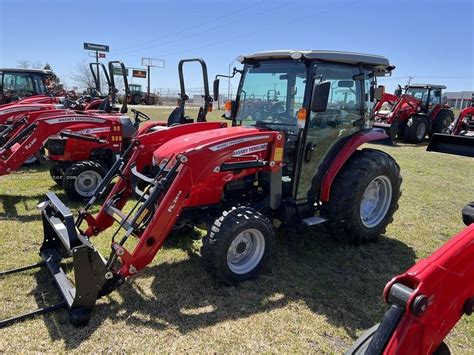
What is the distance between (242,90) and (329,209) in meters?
1.70

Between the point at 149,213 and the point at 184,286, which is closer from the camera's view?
the point at 149,213

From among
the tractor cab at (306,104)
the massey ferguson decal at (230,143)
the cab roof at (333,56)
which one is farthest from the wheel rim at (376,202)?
the massey ferguson decal at (230,143)

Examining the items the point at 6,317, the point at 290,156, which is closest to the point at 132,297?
the point at 6,317

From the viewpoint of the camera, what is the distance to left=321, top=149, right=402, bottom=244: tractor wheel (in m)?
4.28

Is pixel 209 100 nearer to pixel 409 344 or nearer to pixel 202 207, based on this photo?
pixel 202 207

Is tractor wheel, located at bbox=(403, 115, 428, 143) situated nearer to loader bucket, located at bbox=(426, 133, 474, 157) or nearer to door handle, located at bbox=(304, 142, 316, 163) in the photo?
door handle, located at bbox=(304, 142, 316, 163)

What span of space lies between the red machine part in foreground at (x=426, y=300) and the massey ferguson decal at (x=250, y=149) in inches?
92.1

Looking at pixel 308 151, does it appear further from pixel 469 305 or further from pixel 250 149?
pixel 469 305

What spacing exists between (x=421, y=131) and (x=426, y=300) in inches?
585

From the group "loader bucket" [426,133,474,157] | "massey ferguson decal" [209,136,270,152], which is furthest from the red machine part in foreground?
"massey ferguson decal" [209,136,270,152]

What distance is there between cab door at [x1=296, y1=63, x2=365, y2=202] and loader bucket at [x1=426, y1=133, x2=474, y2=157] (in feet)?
6.43

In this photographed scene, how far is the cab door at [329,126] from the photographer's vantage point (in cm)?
418

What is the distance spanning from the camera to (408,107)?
1495 cm

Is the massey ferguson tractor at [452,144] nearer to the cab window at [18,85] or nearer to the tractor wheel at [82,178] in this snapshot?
the tractor wheel at [82,178]
